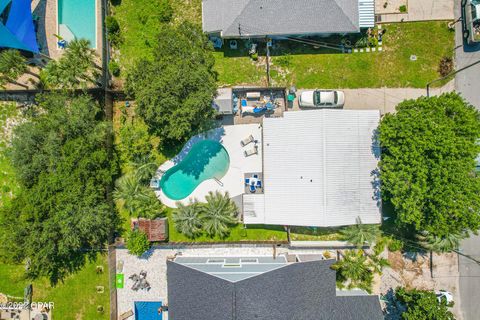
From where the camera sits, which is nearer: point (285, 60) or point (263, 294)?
point (263, 294)

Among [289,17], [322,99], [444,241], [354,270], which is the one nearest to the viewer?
[444,241]

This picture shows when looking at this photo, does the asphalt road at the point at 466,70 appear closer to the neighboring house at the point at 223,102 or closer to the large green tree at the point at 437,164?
the large green tree at the point at 437,164

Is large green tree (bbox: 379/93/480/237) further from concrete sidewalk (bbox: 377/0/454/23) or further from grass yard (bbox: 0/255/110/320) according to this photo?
grass yard (bbox: 0/255/110/320)

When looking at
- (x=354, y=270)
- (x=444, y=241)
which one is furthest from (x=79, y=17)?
(x=444, y=241)

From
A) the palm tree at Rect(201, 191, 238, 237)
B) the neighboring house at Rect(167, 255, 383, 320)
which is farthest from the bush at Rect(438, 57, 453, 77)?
the palm tree at Rect(201, 191, 238, 237)

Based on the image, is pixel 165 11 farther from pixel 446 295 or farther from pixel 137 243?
pixel 446 295

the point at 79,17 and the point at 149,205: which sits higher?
the point at 79,17
